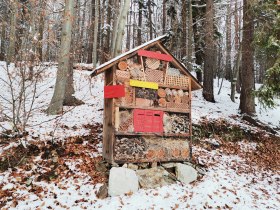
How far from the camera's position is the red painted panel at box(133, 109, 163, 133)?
20.6 feet

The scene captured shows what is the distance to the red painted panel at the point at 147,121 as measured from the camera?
20.6 feet

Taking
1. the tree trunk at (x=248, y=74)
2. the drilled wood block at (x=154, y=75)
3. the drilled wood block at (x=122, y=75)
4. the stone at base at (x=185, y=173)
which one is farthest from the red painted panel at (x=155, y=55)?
the tree trunk at (x=248, y=74)

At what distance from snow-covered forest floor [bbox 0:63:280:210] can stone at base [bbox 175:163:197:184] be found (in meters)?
0.16

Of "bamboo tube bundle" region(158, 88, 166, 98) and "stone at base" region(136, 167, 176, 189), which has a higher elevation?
"bamboo tube bundle" region(158, 88, 166, 98)

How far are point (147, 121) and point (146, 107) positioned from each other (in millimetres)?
370

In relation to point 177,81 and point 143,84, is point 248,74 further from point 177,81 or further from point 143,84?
point 143,84

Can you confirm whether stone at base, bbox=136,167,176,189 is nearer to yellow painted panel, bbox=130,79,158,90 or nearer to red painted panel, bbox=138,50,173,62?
yellow painted panel, bbox=130,79,158,90

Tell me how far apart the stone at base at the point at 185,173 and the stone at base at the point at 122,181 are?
1.30 meters

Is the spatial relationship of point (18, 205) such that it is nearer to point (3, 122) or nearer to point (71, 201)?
point (71, 201)

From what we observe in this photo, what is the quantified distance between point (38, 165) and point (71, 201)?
1.44 metres

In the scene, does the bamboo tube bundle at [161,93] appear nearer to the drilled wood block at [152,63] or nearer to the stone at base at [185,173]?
the drilled wood block at [152,63]

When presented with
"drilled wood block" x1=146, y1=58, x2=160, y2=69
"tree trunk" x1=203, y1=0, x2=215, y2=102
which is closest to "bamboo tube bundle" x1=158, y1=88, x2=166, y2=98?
"drilled wood block" x1=146, y1=58, x2=160, y2=69

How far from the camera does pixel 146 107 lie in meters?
6.40

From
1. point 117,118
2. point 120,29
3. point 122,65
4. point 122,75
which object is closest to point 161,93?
point 122,75
